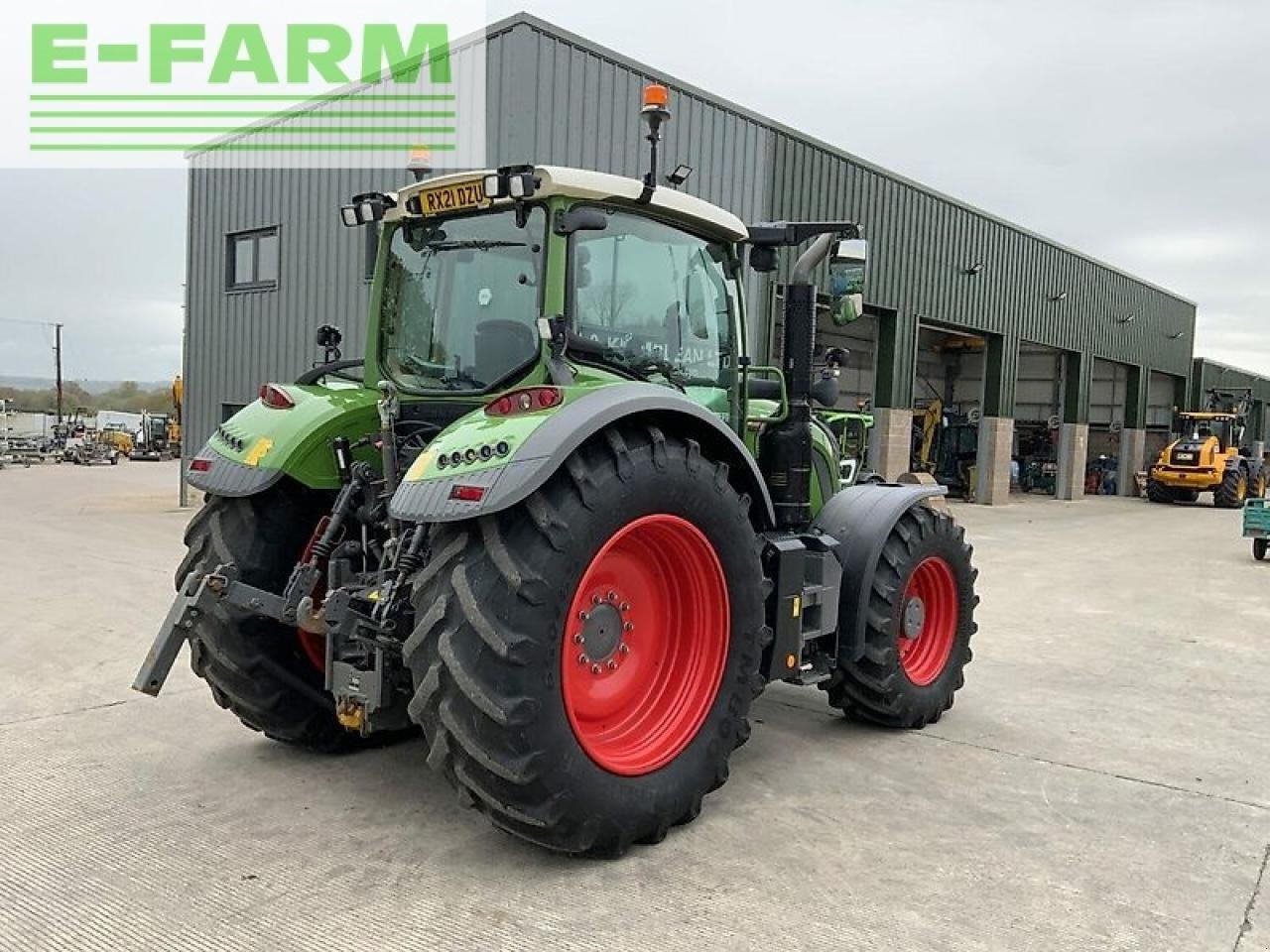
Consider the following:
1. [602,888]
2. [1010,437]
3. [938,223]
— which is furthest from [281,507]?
[1010,437]

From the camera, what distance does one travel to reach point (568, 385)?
3.54 metres

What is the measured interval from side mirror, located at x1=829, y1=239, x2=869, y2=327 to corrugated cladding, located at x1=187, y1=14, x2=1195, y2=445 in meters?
6.00

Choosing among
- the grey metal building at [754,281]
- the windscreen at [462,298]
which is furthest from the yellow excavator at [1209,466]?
the windscreen at [462,298]

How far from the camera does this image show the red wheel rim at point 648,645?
3.52m

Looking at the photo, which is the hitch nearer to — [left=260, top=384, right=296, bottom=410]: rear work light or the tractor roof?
[left=260, top=384, right=296, bottom=410]: rear work light

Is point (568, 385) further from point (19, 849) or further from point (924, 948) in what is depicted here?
point (19, 849)

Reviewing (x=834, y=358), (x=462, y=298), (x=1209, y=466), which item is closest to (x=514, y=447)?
(x=462, y=298)

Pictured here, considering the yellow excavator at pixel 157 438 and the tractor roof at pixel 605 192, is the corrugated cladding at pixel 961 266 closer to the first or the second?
the tractor roof at pixel 605 192

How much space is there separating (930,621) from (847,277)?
2.01 metres

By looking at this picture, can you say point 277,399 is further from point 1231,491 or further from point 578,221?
point 1231,491

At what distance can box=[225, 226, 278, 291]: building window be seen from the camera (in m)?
15.9

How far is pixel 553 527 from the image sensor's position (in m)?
3.11

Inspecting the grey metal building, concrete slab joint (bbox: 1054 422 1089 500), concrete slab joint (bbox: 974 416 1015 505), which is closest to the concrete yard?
the grey metal building

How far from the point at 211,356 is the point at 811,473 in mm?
14602
